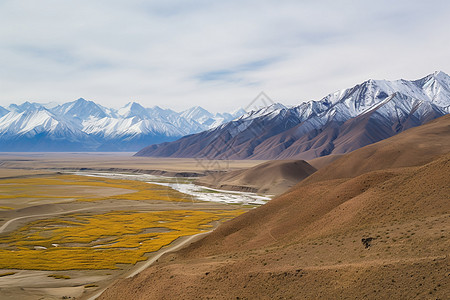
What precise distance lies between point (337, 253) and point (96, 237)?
46954mm

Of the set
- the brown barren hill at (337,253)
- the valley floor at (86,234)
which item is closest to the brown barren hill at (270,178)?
the valley floor at (86,234)

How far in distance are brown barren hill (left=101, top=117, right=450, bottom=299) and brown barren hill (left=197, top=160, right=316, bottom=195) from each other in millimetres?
86051

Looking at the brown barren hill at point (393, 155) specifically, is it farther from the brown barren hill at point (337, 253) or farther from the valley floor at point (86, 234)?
the brown barren hill at point (337, 253)

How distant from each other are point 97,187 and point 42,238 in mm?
89181

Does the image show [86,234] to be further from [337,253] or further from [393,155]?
[393,155]

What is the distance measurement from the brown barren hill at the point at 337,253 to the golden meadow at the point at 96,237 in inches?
377

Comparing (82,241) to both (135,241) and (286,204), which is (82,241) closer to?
(135,241)

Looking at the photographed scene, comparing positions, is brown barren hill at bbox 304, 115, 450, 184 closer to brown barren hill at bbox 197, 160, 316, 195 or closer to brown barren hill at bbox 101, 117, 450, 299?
brown barren hill at bbox 101, 117, 450, 299

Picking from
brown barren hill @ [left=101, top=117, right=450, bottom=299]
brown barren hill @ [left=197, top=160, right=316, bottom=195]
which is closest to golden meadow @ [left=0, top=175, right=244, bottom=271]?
brown barren hill @ [left=101, top=117, right=450, bottom=299]

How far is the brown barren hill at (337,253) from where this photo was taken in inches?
834

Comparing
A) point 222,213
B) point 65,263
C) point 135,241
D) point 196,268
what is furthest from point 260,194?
point 196,268

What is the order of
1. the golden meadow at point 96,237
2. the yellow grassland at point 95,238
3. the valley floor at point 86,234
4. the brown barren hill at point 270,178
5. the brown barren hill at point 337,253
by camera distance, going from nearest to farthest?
the brown barren hill at point 337,253
the valley floor at point 86,234
the yellow grassland at point 95,238
the golden meadow at point 96,237
the brown barren hill at point 270,178

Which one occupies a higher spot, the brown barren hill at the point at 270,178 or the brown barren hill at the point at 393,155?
the brown barren hill at the point at 393,155

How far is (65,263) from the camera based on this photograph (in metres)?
45.3
